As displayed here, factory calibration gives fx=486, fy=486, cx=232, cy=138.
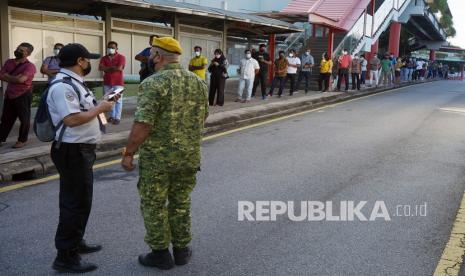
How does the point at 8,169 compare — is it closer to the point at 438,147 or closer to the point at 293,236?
the point at 293,236

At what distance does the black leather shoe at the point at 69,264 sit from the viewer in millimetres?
3748

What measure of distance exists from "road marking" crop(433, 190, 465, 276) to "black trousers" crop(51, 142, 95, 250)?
2843 mm

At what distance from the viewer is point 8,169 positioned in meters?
6.57

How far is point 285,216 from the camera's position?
203 inches

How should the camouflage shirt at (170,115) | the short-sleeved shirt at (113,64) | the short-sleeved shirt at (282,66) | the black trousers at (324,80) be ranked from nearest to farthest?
the camouflage shirt at (170,115) → the short-sleeved shirt at (113,64) → the short-sleeved shirt at (282,66) → the black trousers at (324,80)

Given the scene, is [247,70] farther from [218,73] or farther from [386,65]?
[386,65]

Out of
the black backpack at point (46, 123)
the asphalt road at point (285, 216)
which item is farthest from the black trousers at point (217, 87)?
the black backpack at point (46, 123)

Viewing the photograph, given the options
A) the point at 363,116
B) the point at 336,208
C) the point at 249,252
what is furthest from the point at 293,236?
the point at 363,116

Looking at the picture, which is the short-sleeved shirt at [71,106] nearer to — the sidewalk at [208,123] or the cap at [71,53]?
the cap at [71,53]

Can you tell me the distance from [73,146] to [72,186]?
311 millimetres

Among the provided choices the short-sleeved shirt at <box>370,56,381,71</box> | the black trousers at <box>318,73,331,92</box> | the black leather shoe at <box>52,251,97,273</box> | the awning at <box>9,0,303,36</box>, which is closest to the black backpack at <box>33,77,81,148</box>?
the black leather shoe at <box>52,251,97,273</box>

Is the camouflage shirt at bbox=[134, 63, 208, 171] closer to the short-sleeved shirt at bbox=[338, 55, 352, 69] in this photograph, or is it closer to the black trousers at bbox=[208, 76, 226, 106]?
the black trousers at bbox=[208, 76, 226, 106]

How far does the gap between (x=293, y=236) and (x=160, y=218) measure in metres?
1.45
